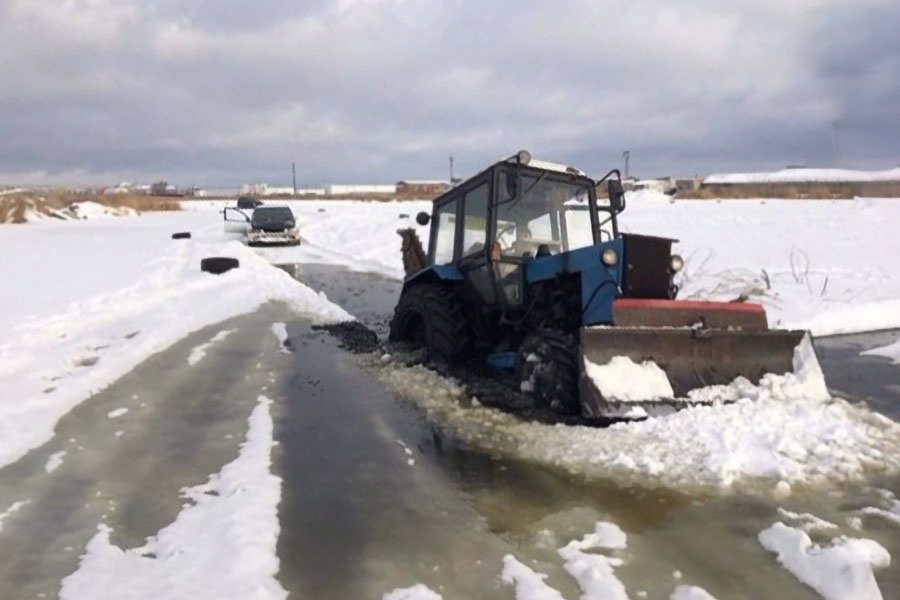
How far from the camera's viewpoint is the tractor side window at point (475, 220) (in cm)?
Answer: 773

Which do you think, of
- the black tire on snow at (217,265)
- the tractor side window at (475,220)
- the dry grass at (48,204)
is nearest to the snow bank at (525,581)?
the tractor side window at (475,220)

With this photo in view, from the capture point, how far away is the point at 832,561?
142 inches

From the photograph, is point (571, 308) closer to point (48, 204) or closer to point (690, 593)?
point (690, 593)

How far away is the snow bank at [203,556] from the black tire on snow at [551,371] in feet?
7.62

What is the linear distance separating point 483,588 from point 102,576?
1837mm

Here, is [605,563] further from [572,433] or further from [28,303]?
[28,303]

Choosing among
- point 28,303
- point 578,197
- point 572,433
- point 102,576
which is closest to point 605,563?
point 572,433

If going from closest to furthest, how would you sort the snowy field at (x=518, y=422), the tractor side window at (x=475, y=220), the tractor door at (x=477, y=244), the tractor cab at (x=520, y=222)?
the snowy field at (x=518, y=422), the tractor cab at (x=520, y=222), the tractor door at (x=477, y=244), the tractor side window at (x=475, y=220)

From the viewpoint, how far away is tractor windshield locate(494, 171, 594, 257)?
24.6 ft

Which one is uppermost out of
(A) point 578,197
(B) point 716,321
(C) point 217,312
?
(A) point 578,197

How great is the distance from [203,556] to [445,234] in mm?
5683

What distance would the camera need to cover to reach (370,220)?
124 ft

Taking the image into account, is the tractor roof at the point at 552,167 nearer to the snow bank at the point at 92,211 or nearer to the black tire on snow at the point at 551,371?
the black tire on snow at the point at 551,371

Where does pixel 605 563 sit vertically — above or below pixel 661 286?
below
